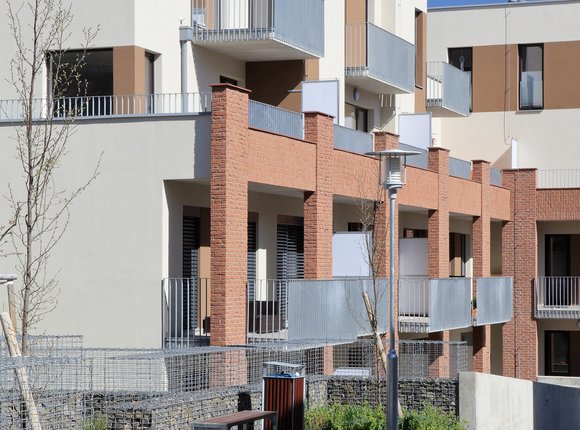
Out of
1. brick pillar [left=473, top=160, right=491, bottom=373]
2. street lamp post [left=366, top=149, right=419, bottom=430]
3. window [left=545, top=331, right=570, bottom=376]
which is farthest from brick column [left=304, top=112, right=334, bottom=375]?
window [left=545, top=331, right=570, bottom=376]

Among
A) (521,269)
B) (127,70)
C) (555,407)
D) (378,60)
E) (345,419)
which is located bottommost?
(555,407)

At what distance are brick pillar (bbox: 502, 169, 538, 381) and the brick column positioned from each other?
1620 cm

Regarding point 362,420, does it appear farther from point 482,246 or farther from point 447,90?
point 447,90

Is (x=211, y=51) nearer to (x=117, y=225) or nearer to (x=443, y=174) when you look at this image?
(x=117, y=225)

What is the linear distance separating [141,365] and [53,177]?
5180mm

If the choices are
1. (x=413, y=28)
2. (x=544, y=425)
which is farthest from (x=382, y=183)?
(x=413, y=28)

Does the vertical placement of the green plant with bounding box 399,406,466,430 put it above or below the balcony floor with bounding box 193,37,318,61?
below

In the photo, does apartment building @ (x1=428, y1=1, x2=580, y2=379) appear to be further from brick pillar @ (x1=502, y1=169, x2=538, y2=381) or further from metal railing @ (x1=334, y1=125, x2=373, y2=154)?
metal railing @ (x1=334, y1=125, x2=373, y2=154)

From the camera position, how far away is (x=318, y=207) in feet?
89.2

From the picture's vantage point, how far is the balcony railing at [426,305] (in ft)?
105

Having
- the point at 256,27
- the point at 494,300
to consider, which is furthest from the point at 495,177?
the point at 256,27

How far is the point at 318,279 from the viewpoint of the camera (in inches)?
1033

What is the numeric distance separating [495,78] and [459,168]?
764cm

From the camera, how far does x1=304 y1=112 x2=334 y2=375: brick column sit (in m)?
27.1
